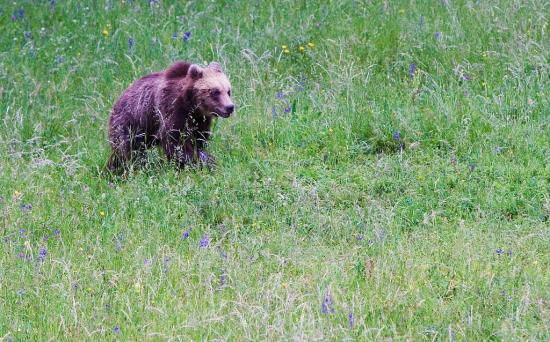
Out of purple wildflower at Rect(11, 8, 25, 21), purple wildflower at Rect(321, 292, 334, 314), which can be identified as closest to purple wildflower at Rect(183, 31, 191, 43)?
purple wildflower at Rect(11, 8, 25, 21)

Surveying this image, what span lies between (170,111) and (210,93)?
0.42 m

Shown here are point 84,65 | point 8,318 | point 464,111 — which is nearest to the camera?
point 8,318

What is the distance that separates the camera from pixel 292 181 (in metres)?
8.06

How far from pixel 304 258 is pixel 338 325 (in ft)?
4.05

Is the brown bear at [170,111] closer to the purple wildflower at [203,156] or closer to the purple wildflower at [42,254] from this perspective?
the purple wildflower at [203,156]

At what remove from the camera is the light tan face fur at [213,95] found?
8781 millimetres

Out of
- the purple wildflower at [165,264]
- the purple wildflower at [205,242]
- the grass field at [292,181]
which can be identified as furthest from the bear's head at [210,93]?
the purple wildflower at [165,264]

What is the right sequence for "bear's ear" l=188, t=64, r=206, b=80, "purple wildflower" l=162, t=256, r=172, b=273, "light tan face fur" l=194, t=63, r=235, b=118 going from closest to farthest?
"purple wildflower" l=162, t=256, r=172, b=273 → "light tan face fur" l=194, t=63, r=235, b=118 → "bear's ear" l=188, t=64, r=206, b=80

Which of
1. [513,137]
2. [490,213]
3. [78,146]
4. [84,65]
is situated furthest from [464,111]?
[84,65]

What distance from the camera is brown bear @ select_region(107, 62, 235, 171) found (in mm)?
8844

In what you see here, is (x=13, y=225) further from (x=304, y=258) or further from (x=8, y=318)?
(x=304, y=258)

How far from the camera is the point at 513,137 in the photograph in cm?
830

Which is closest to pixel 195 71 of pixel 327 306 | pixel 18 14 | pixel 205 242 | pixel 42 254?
pixel 205 242

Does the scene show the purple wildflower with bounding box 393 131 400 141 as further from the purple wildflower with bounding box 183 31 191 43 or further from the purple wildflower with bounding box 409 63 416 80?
the purple wildflower with bounding box 183 31 191 43
